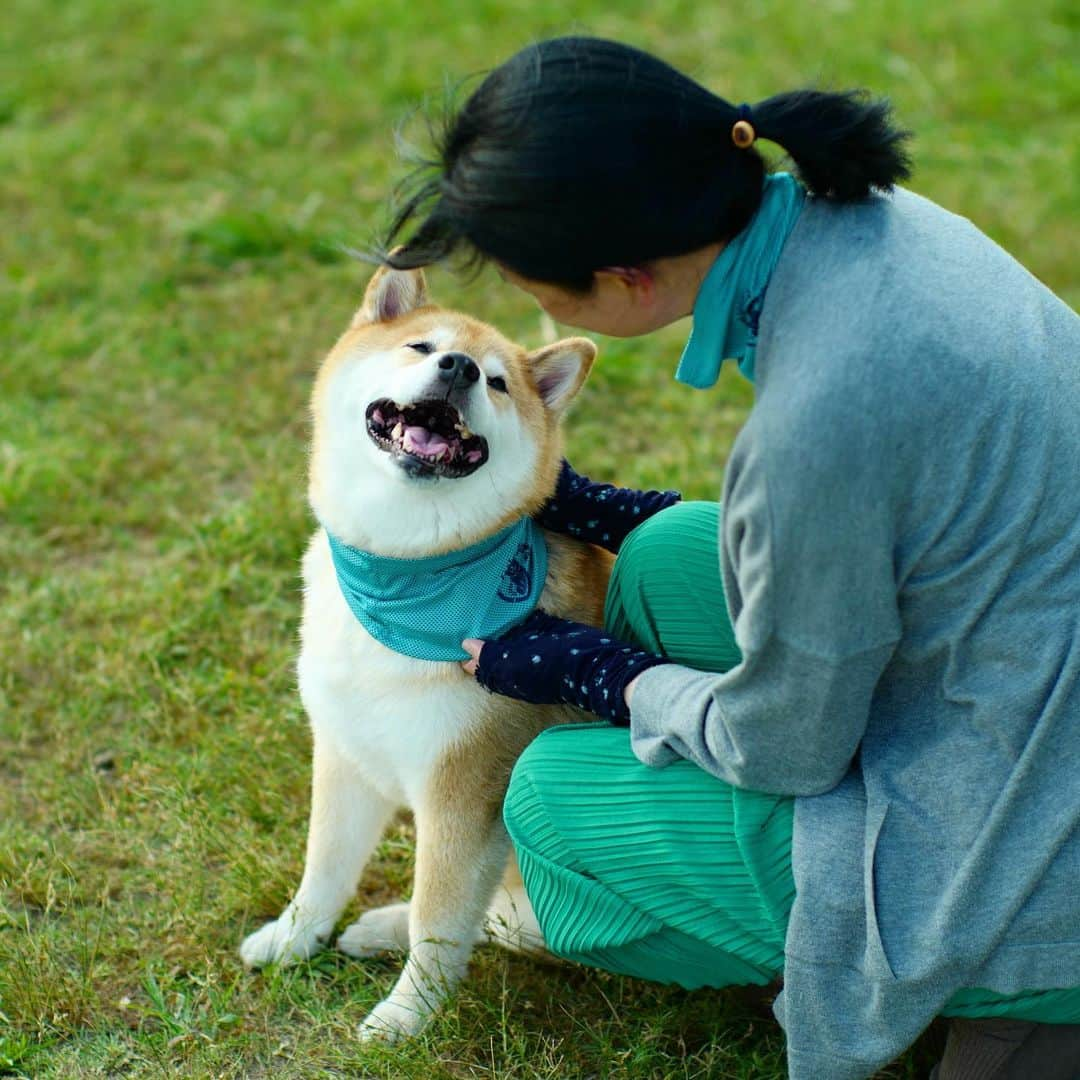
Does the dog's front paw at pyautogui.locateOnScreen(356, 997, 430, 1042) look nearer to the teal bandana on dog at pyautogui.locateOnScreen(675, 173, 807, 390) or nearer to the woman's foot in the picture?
the woman's foot

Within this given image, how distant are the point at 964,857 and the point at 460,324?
4.48ft

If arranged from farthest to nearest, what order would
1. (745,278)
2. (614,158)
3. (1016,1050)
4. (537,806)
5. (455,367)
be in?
(455,367), (537,806), (1016,1050), (745,278), (614,158)

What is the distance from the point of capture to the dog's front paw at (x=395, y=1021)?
2590mm

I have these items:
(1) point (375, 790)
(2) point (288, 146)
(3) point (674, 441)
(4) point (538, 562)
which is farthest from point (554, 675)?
(2) point (288, 146)

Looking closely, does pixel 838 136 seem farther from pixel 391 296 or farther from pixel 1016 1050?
pixel 1016 1050

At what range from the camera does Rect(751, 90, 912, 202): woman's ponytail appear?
2031 mm

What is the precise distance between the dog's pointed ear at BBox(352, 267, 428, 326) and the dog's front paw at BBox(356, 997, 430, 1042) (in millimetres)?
1306

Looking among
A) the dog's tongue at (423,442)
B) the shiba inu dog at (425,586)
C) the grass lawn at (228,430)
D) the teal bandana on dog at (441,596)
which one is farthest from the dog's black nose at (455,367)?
the grass lawn at (228,430)

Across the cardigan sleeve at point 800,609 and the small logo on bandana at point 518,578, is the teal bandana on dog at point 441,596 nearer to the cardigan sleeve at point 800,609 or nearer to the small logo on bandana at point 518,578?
the small logo on bandana at point 518,578

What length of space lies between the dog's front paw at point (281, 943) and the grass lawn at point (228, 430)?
0.19ft

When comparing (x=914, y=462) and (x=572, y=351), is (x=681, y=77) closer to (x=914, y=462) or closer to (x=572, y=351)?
(x=914, y=462)

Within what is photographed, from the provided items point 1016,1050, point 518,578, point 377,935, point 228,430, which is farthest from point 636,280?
point 228,430

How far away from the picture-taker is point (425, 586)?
8.42 ft

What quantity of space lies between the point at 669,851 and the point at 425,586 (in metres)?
0.65
